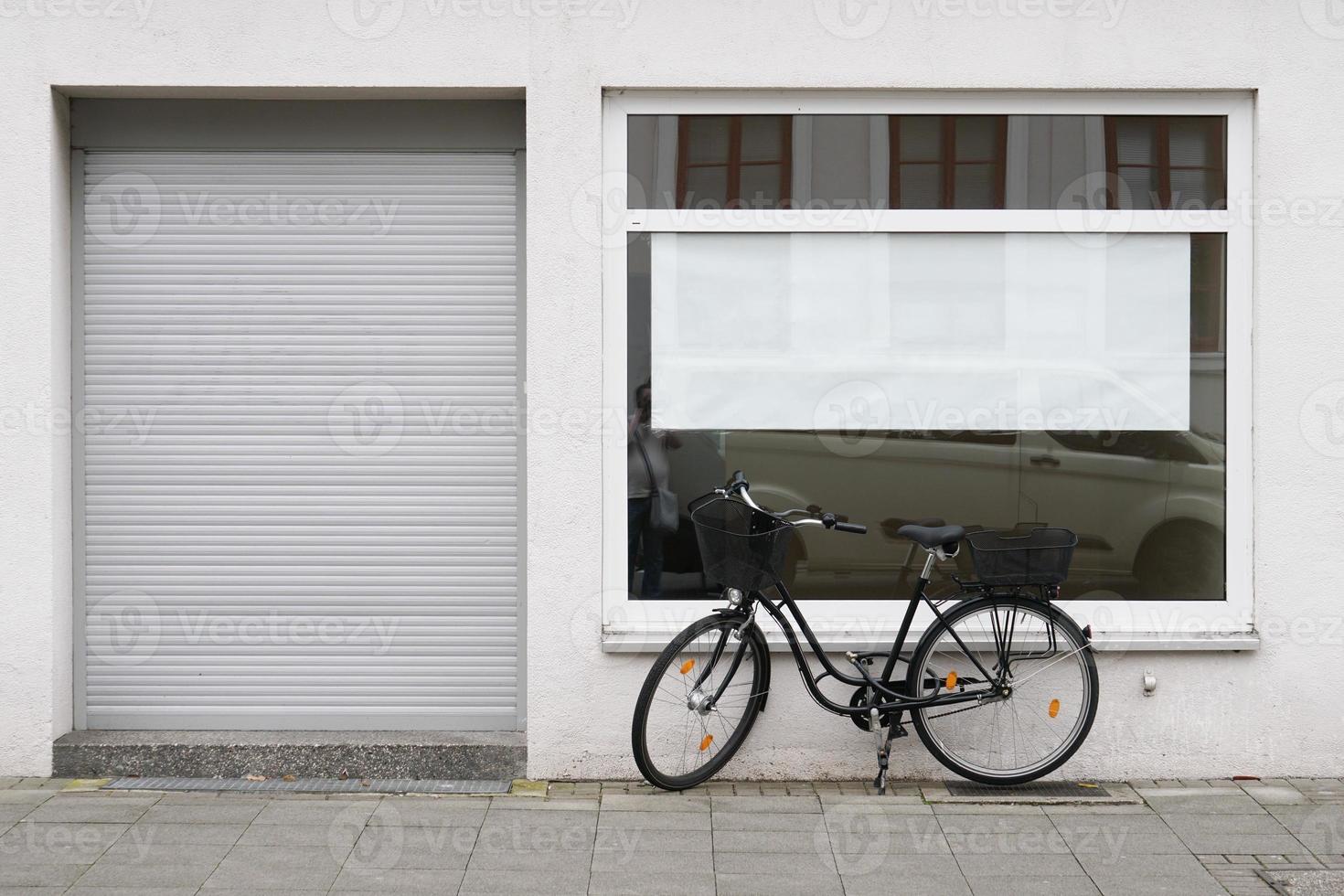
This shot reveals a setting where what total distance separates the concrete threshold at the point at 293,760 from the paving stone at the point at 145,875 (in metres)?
1.07

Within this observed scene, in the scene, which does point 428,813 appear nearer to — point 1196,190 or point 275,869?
point 275,869

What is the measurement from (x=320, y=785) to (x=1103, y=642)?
12.2ft

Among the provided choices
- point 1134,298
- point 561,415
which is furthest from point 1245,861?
point 561,415

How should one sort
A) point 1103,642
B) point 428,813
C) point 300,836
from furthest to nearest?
1. point 1103,642
2. point 428,813
3. point 300,836

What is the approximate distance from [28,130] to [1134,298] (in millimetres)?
5296

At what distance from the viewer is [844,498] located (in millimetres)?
6000

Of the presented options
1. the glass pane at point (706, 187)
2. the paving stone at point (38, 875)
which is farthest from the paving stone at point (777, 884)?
the glass pane at point (706, 187)

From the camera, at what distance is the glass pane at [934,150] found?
5.91m

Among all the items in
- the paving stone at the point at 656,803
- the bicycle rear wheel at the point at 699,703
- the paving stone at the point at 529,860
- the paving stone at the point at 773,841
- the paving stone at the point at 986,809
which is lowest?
the paving stone at the point at 529,860

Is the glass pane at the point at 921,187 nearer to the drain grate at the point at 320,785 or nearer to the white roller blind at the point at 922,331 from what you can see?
the white roller blind at the point at 922,331

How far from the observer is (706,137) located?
19.4ft

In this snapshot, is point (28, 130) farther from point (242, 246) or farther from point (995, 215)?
point (995, 215)

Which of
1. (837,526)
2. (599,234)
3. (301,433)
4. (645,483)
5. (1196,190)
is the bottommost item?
(837,526)

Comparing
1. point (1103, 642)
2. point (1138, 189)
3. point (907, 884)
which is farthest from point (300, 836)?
point (1138, 189)
